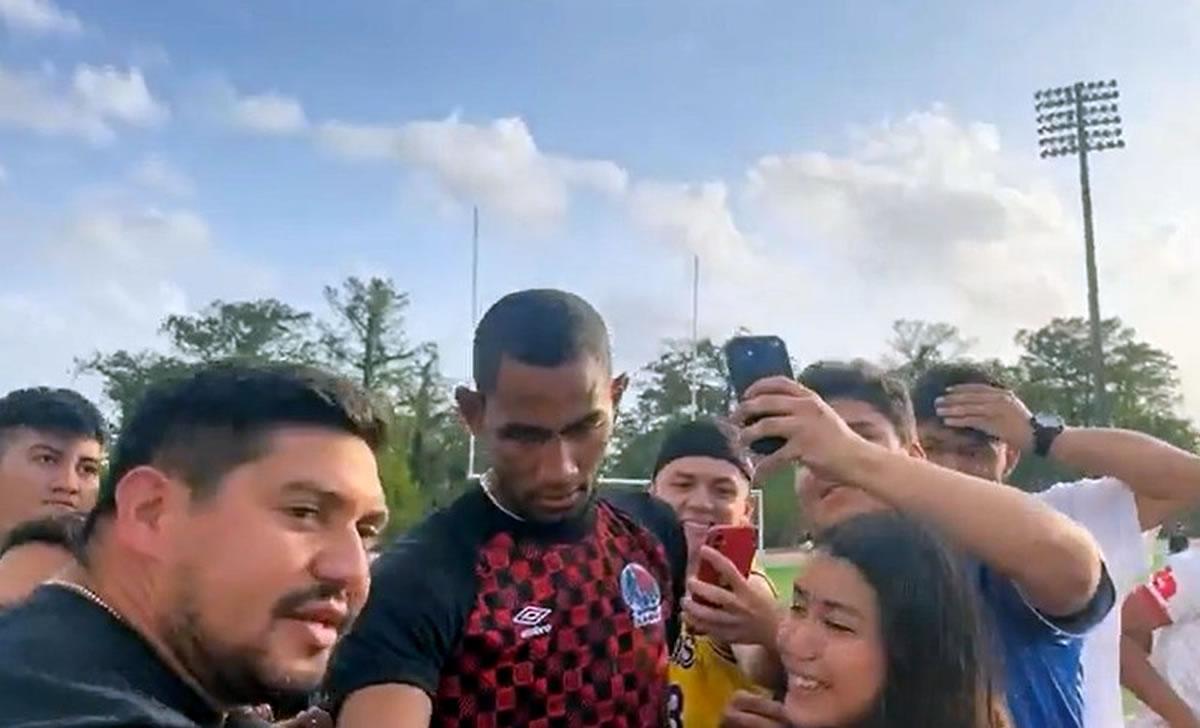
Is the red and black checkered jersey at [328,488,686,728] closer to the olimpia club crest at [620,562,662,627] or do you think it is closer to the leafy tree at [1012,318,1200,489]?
Answer: the olimpia club crest at [620,562,662,627]

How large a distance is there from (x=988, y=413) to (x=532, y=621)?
1.75 metres

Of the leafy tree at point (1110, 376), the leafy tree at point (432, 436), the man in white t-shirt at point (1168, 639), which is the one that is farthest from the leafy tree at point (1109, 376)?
the man in white t-shirt at point (1168, 639)

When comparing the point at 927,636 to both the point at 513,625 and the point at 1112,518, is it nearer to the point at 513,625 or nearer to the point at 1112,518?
the point at 513,625

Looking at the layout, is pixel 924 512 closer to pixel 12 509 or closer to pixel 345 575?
pixel 345 575

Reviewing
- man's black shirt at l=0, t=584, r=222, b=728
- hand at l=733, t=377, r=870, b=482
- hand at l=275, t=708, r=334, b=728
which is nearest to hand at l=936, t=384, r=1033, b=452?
hand at l=733, t=377, r=870, b=482

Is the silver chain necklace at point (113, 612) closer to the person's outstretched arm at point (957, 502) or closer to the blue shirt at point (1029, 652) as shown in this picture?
the person's outstretched arm at point (957, 502)

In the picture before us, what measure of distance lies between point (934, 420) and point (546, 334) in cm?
152

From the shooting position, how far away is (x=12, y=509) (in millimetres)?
4289

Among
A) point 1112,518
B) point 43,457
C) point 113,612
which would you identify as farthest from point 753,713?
point 43,457

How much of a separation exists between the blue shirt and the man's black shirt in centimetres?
166

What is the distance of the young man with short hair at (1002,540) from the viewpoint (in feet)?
8.07

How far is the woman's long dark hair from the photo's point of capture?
227cm

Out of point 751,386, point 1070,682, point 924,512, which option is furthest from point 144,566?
point 1070,682

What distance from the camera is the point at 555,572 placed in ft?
8.69
